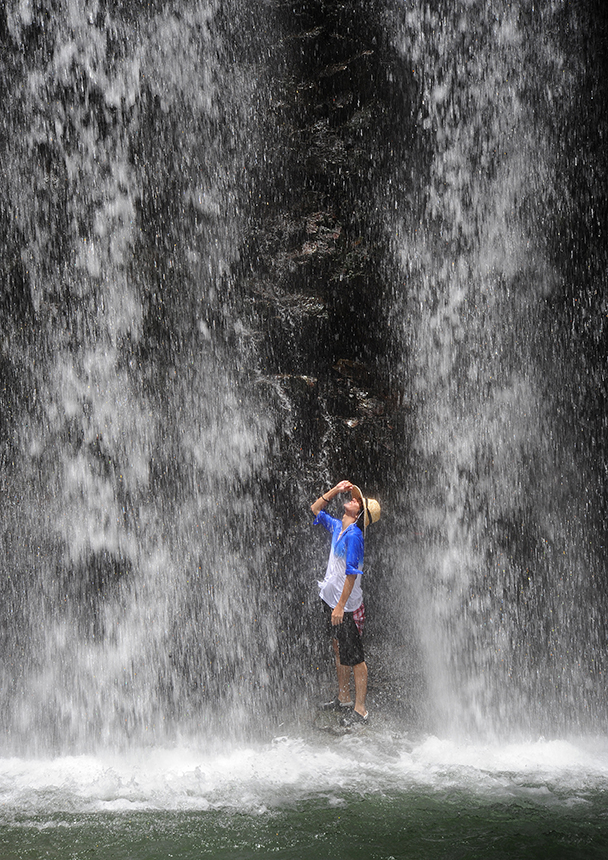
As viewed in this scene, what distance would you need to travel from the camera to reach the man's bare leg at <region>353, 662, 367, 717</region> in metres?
6.35

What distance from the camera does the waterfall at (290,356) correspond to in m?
7.41

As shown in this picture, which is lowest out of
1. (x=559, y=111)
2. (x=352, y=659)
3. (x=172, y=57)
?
(x=352, y=659)

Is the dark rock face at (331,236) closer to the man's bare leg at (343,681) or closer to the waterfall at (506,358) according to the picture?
the waterfall at (506,358)

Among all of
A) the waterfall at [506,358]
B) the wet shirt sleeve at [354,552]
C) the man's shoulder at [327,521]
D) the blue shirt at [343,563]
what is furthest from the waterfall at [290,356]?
the wet shirt sleeve at [354,552]

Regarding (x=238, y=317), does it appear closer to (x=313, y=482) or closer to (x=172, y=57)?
(x=313, y=482)

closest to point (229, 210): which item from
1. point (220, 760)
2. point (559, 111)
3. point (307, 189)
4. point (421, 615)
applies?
point (307, 189)

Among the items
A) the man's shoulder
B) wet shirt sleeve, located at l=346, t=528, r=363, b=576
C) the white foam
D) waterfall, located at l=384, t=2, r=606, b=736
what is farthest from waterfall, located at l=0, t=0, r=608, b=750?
wet shirt sleeve, located at l=346, t=528, r=363, b=576

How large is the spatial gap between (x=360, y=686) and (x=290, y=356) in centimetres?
369

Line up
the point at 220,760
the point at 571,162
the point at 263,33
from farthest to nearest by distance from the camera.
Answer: the point at 263,33 → the point at 571,162 → the point at 220,760

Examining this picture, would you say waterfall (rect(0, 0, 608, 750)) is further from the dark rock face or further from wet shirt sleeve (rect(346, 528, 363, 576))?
wet shirt sleeve (rect(346, 528, 363, 576))

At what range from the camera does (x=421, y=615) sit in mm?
7578

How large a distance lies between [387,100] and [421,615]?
6067mm

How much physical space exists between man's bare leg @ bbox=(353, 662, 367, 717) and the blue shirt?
57 centimetres

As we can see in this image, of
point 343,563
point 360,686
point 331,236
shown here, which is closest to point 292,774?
point 360,686
